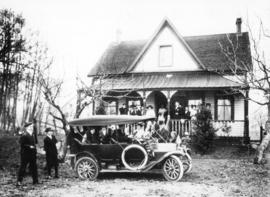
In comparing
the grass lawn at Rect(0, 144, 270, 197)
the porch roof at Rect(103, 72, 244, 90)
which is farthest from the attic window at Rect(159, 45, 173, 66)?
the grass lawn at Rect(0, 144, 270, 197)

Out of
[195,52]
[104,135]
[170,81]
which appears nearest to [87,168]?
[104,135]

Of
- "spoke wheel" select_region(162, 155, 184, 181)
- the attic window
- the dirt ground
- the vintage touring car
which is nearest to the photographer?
the dirt ground

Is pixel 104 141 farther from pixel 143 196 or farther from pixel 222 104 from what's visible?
pixel 222 104

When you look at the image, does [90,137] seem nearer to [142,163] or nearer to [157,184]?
[142,163]

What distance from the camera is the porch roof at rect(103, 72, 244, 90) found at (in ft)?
63.8

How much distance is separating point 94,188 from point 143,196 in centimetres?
171

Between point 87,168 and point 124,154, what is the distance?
1.31 m

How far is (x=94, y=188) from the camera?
31.7 ft

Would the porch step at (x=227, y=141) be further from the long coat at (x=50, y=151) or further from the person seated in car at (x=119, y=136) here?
the long coat at (x=50, y=151)

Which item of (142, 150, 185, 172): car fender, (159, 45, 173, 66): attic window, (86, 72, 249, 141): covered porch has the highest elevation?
(159, 45, 173, 66): attic window

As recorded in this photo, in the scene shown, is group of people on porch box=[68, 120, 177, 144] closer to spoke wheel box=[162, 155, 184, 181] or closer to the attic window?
spoke wheel box=[162, 155, 184, 181]

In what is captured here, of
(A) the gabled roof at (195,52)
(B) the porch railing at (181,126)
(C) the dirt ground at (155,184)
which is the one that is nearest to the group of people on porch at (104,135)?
(C) the dirt ground at (155,184)

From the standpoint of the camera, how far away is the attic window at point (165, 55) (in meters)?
22.2

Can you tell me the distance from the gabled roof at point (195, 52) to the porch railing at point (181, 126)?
3667 millimetres
